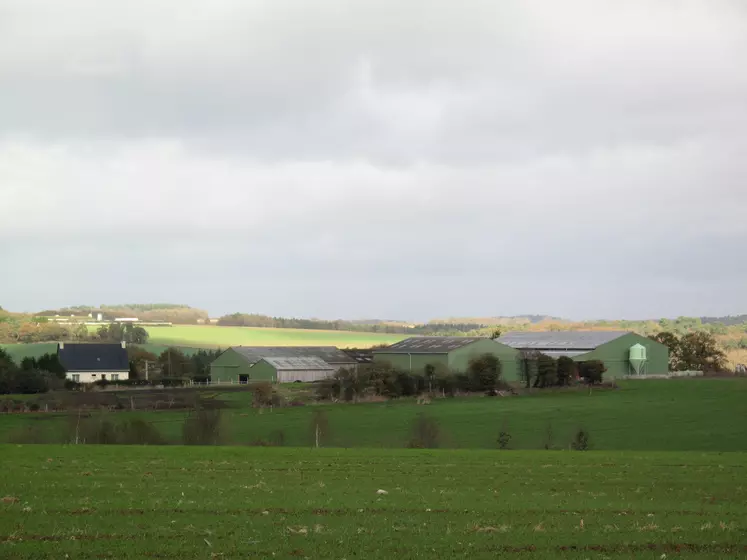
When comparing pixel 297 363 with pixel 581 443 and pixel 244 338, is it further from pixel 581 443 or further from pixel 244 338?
pixel 581 443

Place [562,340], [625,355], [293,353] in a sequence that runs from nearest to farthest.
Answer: [625,355]
[562,340]
[293,353]

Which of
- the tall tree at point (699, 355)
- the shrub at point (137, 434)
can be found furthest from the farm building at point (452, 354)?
the shrub at point (137, 434)

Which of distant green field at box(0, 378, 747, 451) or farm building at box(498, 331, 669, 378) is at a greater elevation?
farm building at box(498, 331, 669, 378)

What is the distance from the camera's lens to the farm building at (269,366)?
11025cm

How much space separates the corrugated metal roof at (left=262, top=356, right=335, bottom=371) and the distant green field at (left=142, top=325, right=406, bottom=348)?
3709 centimetres

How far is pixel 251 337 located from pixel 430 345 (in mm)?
67213

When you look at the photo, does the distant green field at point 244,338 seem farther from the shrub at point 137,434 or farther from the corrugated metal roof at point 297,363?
the shrub at point 137,434

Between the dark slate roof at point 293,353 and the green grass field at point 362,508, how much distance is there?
84.9 metres

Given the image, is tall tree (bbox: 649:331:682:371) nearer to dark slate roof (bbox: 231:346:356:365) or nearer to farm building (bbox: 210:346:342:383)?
dark slate roof (bbox: 231:346:356:365)

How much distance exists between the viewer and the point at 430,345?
104125 millimetres

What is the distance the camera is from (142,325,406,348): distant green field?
160750 millimetres

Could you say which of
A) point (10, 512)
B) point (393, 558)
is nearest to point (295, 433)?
point (10, 512)

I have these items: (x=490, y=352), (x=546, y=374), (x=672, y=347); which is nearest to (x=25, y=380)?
(x=490, y=352)

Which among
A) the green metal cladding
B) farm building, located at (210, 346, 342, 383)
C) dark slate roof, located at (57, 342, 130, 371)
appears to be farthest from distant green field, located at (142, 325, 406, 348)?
the green metal cladding
